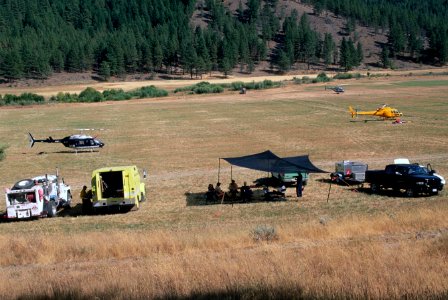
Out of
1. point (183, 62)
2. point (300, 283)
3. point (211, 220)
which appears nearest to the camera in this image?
point (300, 283)

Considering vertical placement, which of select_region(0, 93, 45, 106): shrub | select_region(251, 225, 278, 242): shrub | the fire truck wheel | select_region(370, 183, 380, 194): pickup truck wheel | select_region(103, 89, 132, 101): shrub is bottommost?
select_region(0, 93, 45, 106): shrub

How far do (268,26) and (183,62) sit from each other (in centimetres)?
5063

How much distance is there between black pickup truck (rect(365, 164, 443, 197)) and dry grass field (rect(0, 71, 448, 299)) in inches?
21.9

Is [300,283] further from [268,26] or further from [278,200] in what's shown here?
[268,26]

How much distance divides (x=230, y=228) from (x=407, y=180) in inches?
361

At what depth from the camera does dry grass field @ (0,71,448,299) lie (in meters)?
8.45

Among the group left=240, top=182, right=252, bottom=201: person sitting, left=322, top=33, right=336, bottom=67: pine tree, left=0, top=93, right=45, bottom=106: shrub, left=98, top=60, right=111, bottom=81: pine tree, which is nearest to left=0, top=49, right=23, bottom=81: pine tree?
left=98, top=60, right=111, bottom=81: pine tree

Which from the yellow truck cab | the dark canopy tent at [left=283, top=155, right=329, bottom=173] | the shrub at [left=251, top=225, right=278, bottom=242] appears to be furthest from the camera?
the dark canopy tent at [left=283, top=155, right=329, bottom=173]

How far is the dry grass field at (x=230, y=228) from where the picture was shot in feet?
27.7

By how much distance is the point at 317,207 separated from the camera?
20.8m

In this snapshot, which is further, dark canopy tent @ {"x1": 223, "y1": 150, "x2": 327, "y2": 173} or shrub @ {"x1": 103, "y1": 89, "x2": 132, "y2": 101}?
shrub @ {"x1": 103, "y1": 89, "x2": 132, "y2": 101}

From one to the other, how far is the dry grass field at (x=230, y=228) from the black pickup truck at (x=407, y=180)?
1.83 ft

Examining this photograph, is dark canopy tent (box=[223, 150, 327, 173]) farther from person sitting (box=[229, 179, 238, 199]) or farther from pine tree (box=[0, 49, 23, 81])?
pine tree (box=[0, 49, 23, 81])

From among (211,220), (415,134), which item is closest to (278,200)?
(211,220)
